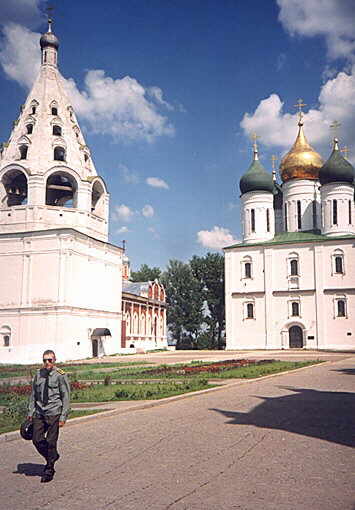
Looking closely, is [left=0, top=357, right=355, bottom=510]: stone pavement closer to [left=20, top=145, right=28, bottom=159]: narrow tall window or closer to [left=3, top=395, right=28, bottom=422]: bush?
[left=3, top=395, right=28, bottom=422]: bush

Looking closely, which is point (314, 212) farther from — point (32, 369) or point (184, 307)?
point (32, 369)

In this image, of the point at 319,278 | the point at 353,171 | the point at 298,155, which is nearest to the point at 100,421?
the point at 319,278

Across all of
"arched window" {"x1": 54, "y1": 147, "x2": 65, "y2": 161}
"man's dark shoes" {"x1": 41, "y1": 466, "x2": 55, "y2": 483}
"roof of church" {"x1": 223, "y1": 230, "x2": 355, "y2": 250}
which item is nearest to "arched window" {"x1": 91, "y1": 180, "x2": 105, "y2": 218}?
→ "arched window" {"x1": 54, "y1": 147, "x2": 65, "y2": 161}

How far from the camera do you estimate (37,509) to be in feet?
17.5

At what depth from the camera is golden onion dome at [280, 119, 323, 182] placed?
55438 mm

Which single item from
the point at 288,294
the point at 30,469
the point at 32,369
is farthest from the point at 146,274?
the point at 30,469

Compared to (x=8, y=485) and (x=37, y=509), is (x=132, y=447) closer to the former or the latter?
(x=8, y=485)

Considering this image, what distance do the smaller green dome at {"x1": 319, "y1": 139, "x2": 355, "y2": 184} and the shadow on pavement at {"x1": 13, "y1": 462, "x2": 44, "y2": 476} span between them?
156 feet

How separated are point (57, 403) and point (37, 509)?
149 cm

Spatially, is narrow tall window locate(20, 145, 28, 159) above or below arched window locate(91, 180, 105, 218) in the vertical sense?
above

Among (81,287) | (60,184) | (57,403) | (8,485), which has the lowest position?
(8,485)

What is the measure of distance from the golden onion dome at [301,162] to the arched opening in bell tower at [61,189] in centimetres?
2407

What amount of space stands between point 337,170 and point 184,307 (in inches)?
1024

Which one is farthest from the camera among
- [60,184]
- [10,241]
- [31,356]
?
[60,184]
